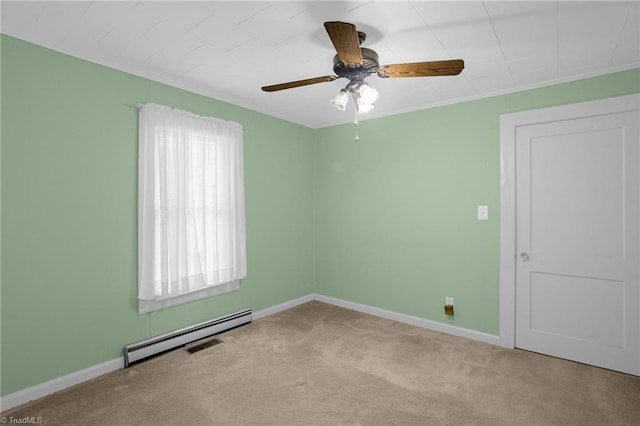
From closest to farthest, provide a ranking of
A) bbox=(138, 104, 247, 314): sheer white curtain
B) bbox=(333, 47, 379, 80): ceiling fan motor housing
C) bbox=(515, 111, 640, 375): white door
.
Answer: bbox=(333, 47, 379, 80): ceiling fan motor housing → bbox=(515, 111, 640, 375): white door → bbox=(138, 104, 247, 314): sheer white curtain

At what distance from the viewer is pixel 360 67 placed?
2000mm

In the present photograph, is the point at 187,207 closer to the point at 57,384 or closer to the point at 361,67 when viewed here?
the point at 57,384

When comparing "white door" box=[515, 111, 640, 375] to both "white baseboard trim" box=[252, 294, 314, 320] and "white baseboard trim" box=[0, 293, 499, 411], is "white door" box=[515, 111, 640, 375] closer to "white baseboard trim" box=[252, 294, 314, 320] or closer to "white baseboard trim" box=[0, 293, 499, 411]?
"white baseboard trim" box=[0, 293, 499, 411]

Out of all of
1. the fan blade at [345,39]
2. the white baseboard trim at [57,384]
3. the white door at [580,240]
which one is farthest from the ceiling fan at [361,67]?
the white baseboard trim at [57,384]

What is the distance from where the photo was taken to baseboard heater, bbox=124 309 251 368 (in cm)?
265

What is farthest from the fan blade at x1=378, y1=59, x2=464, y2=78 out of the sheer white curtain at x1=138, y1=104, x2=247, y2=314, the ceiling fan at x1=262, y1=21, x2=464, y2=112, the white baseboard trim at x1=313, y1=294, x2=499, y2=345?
the white baseboard trim at x1=313, y1=294, x2=499, y2=345

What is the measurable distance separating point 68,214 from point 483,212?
11.9 feet

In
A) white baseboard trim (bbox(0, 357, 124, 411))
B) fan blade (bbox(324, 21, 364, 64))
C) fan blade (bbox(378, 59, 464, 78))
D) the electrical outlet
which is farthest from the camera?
the electrical outlet

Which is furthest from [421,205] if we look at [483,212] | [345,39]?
[345,39]

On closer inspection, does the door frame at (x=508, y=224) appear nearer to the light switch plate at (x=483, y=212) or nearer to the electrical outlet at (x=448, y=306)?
the light switch plate at (x=483, y=212)

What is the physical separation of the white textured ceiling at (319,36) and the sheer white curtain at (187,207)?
0.47 metres

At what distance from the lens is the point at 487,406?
7.04ft

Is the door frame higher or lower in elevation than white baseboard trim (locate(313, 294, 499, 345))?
higher

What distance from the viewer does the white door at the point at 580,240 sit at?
8.39 feet
